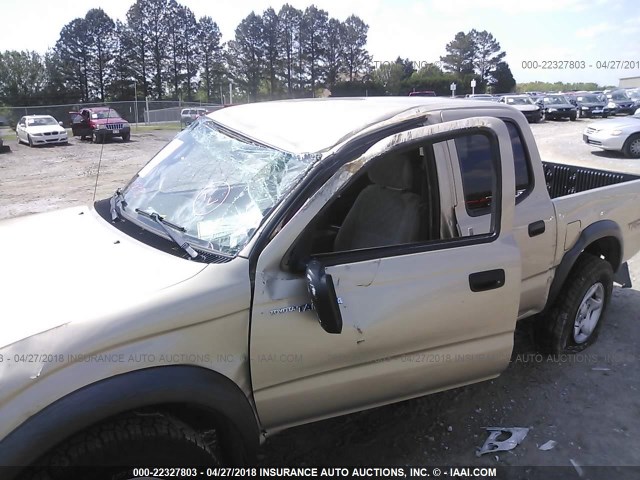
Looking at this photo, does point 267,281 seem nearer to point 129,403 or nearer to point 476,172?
point 129,403

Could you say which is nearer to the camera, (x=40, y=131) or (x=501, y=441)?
(x=501, y=441)

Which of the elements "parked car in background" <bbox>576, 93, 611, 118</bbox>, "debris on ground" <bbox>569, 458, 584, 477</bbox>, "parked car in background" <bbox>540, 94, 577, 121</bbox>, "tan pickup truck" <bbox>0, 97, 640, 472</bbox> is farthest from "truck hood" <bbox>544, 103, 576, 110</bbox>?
"debris on ground" <bbox>569, 458, 584, 477</bbox>

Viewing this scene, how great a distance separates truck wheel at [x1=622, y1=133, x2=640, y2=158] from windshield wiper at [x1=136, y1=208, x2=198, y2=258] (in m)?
15.9

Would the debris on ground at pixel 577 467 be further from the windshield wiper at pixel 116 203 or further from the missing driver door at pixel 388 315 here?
the windshield wiper at pixel 116 203

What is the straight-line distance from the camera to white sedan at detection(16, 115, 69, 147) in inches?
942

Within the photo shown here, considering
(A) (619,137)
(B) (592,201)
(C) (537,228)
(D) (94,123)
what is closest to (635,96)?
(A) (619,137)

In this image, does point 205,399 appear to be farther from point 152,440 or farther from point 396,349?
point 396,349

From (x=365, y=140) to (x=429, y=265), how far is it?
64 cm

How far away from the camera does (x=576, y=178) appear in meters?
4.68

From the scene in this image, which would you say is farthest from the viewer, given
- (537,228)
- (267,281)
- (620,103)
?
(620,103)

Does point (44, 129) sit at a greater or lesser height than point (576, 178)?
greater

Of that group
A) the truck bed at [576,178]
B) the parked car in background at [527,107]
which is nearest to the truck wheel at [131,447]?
the truck bed at [576,178]

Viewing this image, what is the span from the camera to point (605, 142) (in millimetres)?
15367

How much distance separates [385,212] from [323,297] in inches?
38.2
